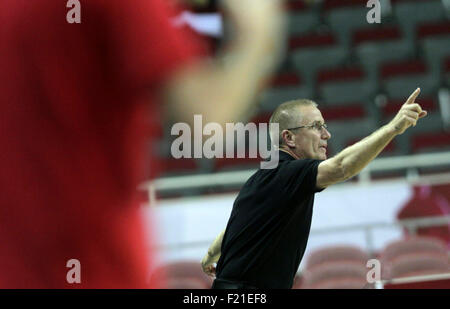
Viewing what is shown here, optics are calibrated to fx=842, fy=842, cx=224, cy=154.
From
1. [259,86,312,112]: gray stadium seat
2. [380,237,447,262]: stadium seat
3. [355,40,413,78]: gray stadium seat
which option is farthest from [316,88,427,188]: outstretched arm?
[355,40,413,78]: gray stadium seat

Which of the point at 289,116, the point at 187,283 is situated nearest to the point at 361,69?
Result: the point at 187,283

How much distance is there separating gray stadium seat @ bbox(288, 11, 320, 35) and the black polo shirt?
274 inches

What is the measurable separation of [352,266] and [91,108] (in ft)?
13.5

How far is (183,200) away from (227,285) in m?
3.49

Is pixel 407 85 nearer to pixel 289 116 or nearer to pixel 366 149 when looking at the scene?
pixel 289 116

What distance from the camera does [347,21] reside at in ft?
30.2

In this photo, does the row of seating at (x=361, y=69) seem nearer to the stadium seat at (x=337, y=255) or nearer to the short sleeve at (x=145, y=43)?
the stadium seat at (x=337, y=255)

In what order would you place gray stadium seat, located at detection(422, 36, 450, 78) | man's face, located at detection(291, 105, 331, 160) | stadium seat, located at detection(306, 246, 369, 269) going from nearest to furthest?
man's face, located at detection(291, 105, 331, 160), stadium seat, located at detection(306, 246, 369, 269), gray stadium seat, located at detection(422, 36, 450, 78)

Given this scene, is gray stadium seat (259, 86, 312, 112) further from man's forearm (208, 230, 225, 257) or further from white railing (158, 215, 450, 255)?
man's forearm (208, 230, 225, 257)

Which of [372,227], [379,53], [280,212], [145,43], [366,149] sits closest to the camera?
[145,43]

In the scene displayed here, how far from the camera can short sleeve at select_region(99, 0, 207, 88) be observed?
2.80 ft

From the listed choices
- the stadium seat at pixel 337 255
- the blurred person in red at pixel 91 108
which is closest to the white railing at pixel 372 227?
the stadium seat at pixel 337 255

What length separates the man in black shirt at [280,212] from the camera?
7.89 feet

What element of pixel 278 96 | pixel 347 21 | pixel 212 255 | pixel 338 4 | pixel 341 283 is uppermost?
pixel 338 4
